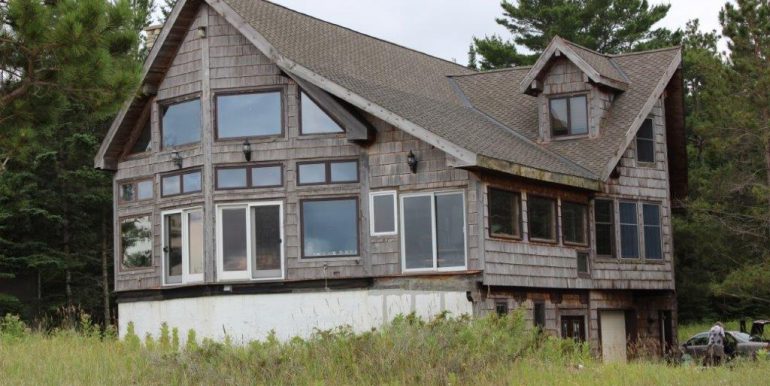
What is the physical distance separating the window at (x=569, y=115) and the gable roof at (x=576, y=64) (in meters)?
0.73

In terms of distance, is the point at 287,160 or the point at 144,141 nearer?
the point at 287,160

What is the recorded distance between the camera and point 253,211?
2442 cm

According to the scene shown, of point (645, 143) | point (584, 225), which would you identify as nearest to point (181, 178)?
point (584, 225)

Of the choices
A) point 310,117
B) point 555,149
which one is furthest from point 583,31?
point 310,117

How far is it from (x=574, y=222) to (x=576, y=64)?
379 cm

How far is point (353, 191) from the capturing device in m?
24.1

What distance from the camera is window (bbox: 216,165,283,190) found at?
2444cm

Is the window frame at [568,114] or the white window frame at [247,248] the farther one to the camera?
the window frame at [568,114]

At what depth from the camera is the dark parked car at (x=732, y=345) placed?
93.0ft

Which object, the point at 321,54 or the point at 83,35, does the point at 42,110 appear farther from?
the point at 321,54

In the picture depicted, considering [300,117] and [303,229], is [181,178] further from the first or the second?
[303,229]

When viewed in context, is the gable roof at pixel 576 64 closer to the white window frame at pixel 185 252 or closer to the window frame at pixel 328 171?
the window frame at pixel 328 171

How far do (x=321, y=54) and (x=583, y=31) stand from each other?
2632 cm

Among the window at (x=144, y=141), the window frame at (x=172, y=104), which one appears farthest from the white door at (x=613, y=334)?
the window at (x=144, y=141)
